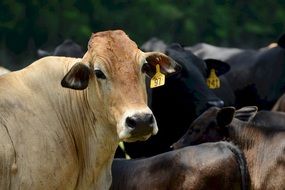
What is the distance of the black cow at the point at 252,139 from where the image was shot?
26.6 feet

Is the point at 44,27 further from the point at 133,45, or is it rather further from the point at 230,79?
the point at 133,45

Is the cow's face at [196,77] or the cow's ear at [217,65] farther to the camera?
the cow's ear at [217,65]

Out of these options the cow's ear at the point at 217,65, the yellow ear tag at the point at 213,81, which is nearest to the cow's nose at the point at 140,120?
the yellow ear tag at the point at 213,81

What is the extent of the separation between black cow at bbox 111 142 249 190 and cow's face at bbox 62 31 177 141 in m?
1.40

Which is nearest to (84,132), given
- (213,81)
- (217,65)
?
(213,81)

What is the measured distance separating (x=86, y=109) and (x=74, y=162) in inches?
14.7

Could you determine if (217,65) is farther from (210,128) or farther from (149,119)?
(149,119)

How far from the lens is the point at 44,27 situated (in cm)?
1805

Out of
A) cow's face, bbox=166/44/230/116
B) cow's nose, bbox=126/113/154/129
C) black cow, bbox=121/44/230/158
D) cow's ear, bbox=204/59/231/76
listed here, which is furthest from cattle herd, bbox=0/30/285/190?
cow's ear, bbox=204/59/231/76

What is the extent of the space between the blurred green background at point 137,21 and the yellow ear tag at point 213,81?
21.8ft

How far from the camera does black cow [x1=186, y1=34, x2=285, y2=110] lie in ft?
42.3

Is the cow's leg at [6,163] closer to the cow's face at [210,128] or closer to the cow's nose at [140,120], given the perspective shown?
the cow's nose at [140,120]

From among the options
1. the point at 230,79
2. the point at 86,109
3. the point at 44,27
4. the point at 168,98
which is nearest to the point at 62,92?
the point at 86,109

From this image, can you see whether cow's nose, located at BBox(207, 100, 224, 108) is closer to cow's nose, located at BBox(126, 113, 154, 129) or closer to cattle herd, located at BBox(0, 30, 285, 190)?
cattle herd, located at BBox(0, 30, 285, 190)
